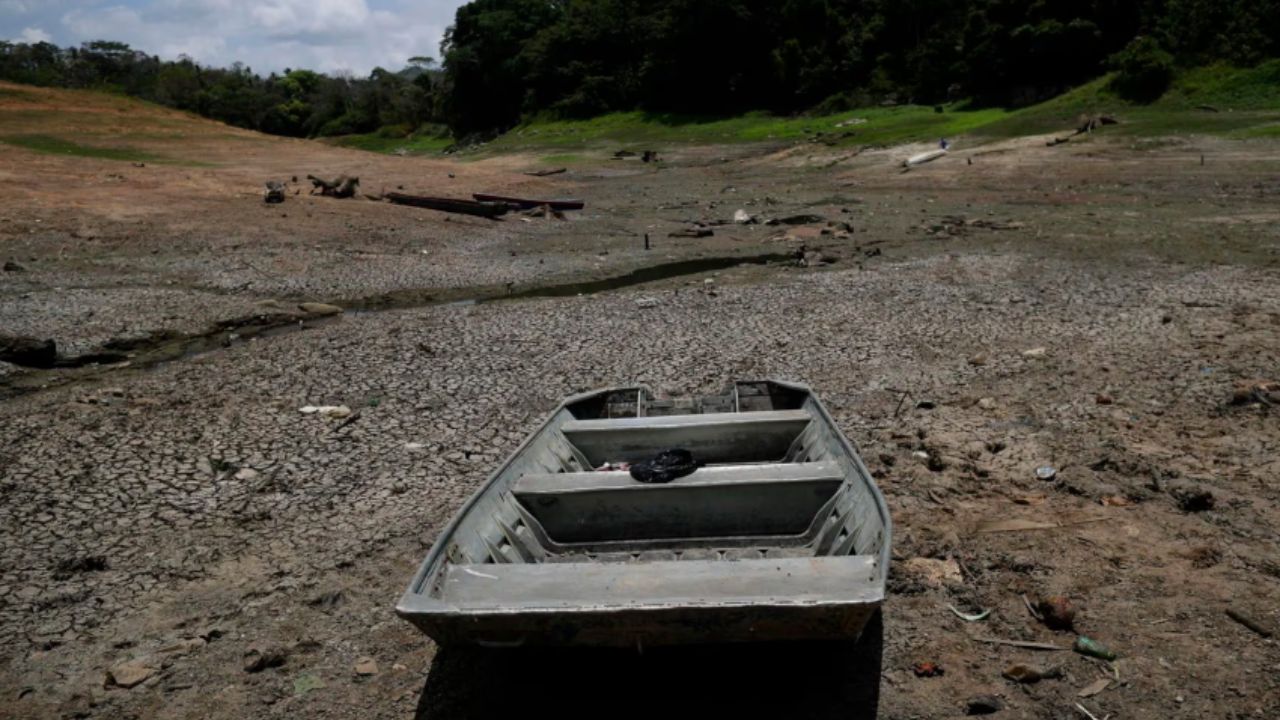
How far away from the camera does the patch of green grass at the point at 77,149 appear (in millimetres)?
23516

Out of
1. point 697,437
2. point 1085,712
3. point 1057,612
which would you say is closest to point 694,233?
point 697,437

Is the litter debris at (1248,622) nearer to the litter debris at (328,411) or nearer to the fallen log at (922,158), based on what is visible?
the litter debris at (328,411)

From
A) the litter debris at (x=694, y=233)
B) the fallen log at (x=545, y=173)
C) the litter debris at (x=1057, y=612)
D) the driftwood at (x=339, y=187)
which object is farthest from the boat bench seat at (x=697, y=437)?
the fallen log at (x=545, y=173)

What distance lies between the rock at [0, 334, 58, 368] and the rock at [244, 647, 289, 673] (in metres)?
5.30

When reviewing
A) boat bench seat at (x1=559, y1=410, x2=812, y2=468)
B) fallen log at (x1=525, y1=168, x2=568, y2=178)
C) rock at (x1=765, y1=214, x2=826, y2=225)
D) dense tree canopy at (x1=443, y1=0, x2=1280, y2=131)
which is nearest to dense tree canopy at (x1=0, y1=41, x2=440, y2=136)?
dense tree canopy at (x1=443, y1=0, x2=1280, y2=131)

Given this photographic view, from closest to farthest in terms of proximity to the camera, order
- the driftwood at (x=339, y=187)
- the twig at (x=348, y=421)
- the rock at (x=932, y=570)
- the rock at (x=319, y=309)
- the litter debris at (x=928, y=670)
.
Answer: the litter debris at (x=928, y=670) → the rock at (x=932, y=570) → the twig at (x=348, y=421) → the rock at (x=319, y=309) → the driftwood at (x=339, y=187)

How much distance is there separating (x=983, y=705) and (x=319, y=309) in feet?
27.0

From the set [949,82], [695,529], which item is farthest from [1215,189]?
[949,82]

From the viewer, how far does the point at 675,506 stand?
14.0 ft

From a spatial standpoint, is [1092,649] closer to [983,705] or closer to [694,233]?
[983,705]

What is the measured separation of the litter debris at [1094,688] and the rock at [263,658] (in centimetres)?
311

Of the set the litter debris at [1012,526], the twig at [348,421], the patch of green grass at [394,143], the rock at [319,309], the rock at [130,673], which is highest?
the patch of green grass at [394,143]

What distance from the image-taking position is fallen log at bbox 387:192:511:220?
16328mm

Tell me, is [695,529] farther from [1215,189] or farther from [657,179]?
[657,179]
